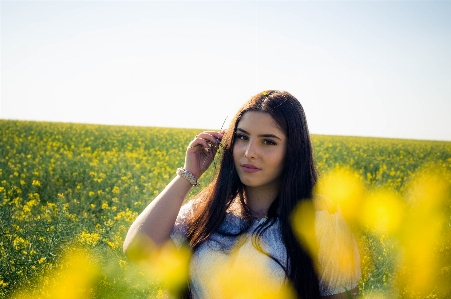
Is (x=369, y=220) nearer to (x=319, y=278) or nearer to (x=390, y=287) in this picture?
(x=390, y=287)

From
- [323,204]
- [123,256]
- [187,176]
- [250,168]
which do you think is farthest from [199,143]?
[123,256]

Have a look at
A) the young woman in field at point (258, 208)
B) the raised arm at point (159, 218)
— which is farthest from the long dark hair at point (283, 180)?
the raised arm at point (159, 218)

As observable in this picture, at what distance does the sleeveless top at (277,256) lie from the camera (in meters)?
1.50

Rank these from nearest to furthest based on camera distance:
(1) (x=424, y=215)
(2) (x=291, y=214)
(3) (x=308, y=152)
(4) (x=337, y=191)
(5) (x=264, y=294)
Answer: (5) (x=264, y=294), (2) (x=291, y=214), (3) (x=308, y=152), (1) (x=424, y=215), (4) (x=337, y=191)

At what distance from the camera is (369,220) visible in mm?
5195

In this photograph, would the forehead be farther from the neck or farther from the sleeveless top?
the sleeveless top

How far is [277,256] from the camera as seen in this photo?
152 cm

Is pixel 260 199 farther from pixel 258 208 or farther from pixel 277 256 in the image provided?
pixel 277 256

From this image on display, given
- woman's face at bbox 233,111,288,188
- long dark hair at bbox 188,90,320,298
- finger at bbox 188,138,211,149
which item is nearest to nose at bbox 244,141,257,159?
woman's face at bbox 233,111,288,188

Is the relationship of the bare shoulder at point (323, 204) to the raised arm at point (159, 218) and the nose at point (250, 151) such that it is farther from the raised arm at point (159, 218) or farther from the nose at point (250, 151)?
the raised arm at point (159, 218)

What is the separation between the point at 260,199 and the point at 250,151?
303 mm

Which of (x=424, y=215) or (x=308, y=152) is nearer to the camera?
(x=308, y=152)

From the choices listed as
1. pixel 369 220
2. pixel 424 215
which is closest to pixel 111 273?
pixel 369 220

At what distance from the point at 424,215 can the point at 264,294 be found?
506 cm
